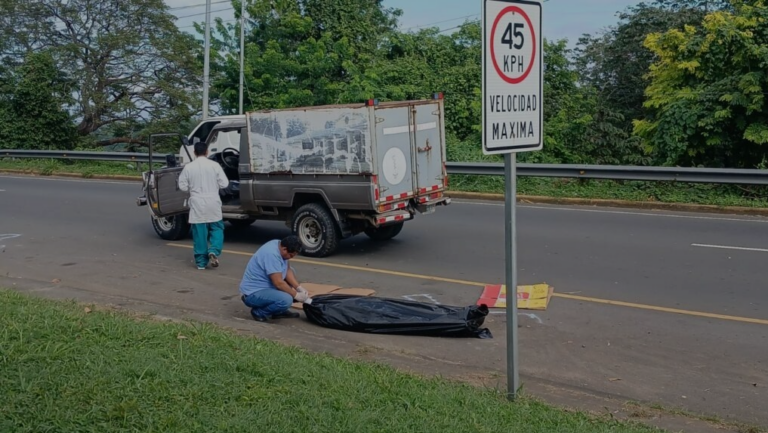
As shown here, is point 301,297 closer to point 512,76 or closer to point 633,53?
point 512,76

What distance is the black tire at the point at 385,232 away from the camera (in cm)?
1227

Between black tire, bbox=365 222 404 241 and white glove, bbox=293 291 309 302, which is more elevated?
black tire, bbox=365 222 404 241

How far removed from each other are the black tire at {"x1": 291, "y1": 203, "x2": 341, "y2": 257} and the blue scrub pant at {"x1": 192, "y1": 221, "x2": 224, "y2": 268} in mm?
1233

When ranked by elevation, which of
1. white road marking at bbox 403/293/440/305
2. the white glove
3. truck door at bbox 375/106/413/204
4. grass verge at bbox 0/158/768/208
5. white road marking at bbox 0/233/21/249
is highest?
truck door at bbox 375/106/413/204

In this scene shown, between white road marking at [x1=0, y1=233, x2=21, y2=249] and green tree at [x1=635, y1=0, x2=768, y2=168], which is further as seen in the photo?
green tree at [x1=635, y1=0, x2=768, y2=168]

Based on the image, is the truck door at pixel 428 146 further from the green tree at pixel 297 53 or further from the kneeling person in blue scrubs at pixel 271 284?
the green tree at pixel 297 53

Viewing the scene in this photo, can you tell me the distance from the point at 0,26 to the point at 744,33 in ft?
100

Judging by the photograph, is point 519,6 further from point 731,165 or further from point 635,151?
point 635,151

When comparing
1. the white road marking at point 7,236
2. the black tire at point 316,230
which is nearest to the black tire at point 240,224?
the black tire at point 316,230

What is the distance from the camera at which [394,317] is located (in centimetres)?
750

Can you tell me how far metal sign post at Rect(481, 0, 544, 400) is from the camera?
4531 millimetres

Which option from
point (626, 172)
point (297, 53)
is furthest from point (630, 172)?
point (297, 53)

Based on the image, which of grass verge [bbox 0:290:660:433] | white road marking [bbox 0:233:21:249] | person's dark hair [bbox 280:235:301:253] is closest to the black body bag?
person's dark hair [bbox 280:235:301:253]

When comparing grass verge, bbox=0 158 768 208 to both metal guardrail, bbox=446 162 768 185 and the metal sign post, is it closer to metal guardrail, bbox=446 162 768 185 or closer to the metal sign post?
metal guardrail, bbox=446 162 768 185
